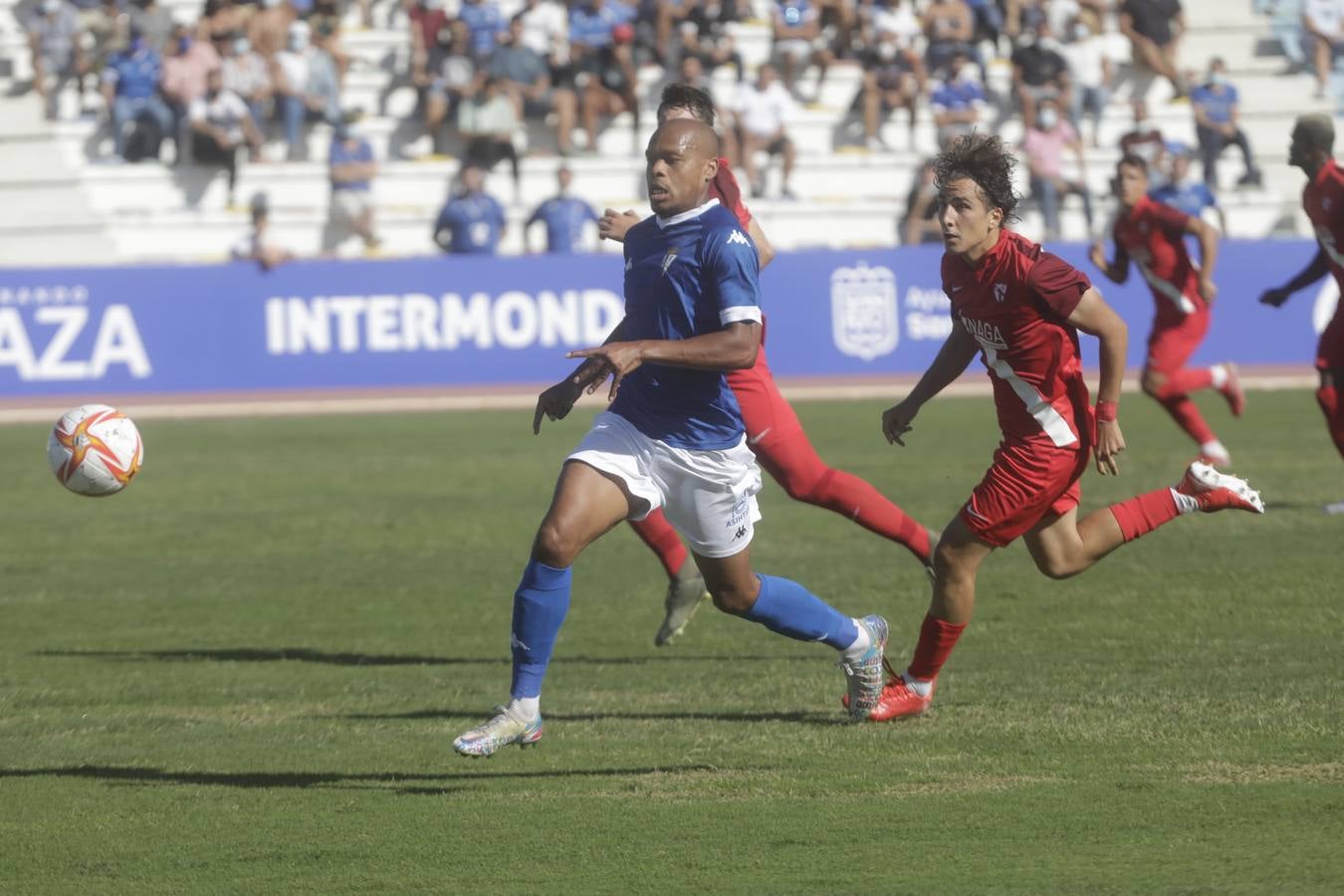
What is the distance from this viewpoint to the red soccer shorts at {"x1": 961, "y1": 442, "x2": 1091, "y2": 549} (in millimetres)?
6918

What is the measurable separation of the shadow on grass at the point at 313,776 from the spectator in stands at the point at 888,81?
2224cm

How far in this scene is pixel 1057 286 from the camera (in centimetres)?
665

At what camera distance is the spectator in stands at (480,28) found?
2686 centimetres

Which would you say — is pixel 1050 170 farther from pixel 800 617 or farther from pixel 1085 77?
pixel 800 617

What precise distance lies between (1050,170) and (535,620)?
21472mm

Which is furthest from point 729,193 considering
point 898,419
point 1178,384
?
point 1178,384

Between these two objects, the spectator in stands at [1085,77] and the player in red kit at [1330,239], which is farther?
the spectator in stands at [1085,77]

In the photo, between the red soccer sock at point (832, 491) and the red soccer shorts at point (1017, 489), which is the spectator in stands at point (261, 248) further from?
the red soccer shorts at point (1017, 489)

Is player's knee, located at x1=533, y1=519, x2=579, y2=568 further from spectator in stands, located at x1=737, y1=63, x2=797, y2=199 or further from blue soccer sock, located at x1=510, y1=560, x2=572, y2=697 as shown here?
spectator in stands, located at x1=737, y1=63, x2=797, y2=199

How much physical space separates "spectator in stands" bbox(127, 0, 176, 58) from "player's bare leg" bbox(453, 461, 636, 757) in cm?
2226

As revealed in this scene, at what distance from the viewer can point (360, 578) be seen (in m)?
11.1

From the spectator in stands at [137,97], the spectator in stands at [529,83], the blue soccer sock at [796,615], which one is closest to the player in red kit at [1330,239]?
the blue soccer sock at [796,615]

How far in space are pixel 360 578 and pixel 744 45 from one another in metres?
19.3

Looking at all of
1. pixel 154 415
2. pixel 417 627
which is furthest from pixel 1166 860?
pixel 154 415
